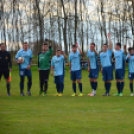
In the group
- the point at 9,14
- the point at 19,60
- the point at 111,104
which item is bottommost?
the point at 111,104

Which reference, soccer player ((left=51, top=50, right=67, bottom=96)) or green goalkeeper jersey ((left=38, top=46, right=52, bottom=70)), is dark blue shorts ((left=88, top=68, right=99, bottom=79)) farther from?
green goalkeeper jersey ((left=38, top=46, right=52, bottom=70))

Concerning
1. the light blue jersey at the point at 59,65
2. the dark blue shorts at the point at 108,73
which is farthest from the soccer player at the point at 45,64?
→ the dark blue shorts at the point at 108,73

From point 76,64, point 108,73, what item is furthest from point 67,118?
point 76,64

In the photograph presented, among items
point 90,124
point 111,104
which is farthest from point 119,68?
point 90,124

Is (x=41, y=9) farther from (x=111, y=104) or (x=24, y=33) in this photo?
(x=111, y=104)

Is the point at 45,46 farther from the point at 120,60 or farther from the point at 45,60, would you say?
the point at 120,60

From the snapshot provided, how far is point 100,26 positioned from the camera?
177ft

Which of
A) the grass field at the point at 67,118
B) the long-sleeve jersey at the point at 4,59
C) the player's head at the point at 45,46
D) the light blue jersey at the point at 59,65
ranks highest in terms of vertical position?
the player's head at the point at 45,46

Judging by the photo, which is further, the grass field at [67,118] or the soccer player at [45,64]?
the soccer player at [45,64]

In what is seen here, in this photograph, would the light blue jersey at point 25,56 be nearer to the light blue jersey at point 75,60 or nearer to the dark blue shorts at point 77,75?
the light blue jersey at point 75,60

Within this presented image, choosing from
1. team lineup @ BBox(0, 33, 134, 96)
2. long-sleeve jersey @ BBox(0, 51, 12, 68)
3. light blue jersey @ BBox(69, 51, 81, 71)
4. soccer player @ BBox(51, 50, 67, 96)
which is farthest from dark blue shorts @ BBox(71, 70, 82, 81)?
long-sleeve jersey @ BBox(0, 51, 12, 68)

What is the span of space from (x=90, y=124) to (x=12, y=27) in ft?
159

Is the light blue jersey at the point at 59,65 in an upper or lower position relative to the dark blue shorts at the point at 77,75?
upper

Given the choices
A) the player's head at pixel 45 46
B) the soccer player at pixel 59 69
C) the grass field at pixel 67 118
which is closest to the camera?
the grass field at pixel 67 118
